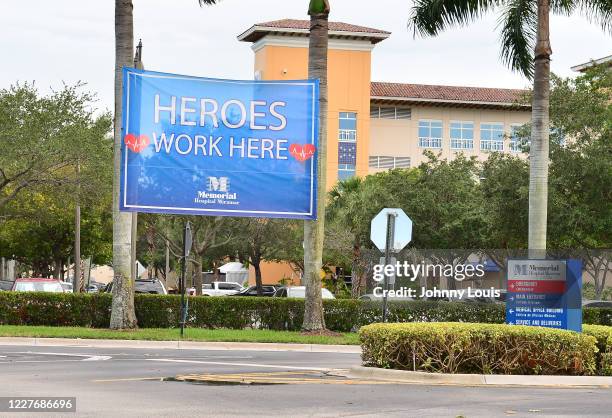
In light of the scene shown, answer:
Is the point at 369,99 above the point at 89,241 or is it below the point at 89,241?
above

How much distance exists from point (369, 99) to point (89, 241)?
24.9 metres

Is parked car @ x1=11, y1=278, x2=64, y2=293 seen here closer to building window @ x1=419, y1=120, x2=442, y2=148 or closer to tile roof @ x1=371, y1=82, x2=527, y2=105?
tile roof @ x1=371, y1=82, x2=527, y2=105

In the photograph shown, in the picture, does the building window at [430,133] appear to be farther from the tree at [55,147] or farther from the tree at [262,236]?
the tree at [55,147]

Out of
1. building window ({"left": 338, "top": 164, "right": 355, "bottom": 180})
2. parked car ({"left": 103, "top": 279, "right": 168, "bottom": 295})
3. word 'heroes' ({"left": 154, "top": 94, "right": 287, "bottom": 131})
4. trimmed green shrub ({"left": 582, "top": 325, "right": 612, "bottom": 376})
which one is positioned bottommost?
parked car ({"left": 103, "top": 279, "right": 168, "bottom": 295})

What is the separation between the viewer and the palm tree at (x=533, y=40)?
2764 centimetres

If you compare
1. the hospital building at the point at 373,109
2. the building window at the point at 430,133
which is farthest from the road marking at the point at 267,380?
the building window at the point at 430,133

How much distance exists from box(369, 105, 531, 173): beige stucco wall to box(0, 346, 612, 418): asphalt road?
66.1 metres

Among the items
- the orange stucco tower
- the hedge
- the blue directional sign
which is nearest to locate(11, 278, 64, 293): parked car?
the hedge

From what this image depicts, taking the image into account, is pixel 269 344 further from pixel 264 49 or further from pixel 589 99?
pixel 264 49

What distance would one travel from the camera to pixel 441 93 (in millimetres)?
87188

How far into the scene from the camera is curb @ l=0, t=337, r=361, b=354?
26.3 metres

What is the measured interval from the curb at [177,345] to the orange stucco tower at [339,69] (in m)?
53.5

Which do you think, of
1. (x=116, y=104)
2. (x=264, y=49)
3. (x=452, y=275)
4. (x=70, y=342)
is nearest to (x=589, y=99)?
(x=452, y=275)

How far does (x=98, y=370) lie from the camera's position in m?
18.5
